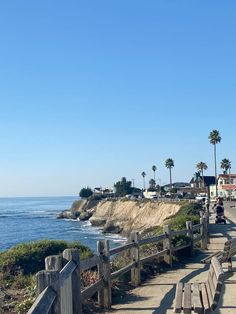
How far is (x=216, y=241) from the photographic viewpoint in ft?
65.4

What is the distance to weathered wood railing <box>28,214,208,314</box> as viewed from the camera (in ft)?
14.5

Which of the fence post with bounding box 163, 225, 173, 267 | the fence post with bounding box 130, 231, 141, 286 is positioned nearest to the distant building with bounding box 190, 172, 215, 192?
the fence post with bounding box 163, 225, 173, 267

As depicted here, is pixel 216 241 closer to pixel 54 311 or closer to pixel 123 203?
pixel 54 311

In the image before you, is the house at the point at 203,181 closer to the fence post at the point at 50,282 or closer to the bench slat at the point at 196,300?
the bench slat at the point at 196,300

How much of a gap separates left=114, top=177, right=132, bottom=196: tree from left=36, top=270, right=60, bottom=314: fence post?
484 ft

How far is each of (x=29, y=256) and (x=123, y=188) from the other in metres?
142

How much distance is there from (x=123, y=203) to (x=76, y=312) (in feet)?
295

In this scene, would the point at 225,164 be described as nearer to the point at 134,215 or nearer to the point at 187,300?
A: the point at 134,215

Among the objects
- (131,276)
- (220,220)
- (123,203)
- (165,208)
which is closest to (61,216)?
(123,203)

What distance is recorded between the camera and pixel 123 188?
15575 centimetres

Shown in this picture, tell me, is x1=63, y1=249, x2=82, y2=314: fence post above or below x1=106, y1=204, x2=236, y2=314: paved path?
above

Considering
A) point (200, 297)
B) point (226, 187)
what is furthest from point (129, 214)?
point (200, 297)

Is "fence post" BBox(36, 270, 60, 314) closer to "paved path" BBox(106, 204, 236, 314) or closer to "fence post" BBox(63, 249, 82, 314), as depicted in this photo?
"fence post" BBox(63, 249, 82, 314)

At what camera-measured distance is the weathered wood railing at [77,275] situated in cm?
442
